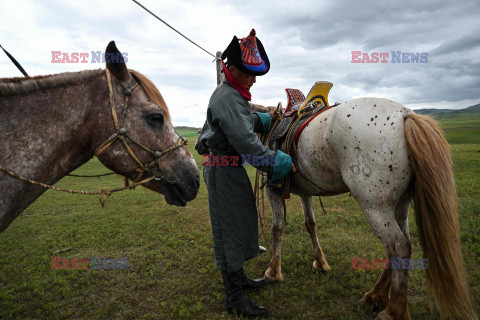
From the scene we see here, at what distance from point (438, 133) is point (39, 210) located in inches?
406

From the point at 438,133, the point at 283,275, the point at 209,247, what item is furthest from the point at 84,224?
the point at 438,133

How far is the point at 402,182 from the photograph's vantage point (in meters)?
2.18

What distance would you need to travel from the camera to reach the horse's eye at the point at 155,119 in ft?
6.79

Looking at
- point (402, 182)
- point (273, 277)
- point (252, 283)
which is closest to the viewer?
point (402, 182)

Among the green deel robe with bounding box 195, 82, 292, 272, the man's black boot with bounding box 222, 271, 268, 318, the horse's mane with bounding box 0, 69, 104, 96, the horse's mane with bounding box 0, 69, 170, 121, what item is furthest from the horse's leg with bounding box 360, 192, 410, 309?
the horse's mane with bounding box 0, 69, 104, 96

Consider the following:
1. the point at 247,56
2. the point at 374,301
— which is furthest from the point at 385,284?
the point at 247,56

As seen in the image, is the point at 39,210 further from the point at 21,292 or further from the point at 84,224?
the point at 21,292

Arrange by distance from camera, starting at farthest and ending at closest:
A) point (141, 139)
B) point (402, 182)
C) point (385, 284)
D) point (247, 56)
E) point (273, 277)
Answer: point (273, 277), point (385, 284), point (247, 56), point (402, 182), point (141, 139)

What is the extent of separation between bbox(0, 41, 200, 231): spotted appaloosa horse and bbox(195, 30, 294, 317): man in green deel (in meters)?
0.44

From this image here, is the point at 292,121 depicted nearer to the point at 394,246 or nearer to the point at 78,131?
the point at 394,246

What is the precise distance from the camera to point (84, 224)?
640 cm

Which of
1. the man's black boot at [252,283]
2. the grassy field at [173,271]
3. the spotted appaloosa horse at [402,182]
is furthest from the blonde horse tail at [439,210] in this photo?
the man's black boot at [252,283]

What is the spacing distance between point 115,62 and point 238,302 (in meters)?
2.66

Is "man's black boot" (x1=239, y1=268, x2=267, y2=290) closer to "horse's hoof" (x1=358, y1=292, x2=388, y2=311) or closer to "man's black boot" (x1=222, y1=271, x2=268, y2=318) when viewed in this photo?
"man's black boot" (x1=222, y1=271, x2=268, y2=318)
